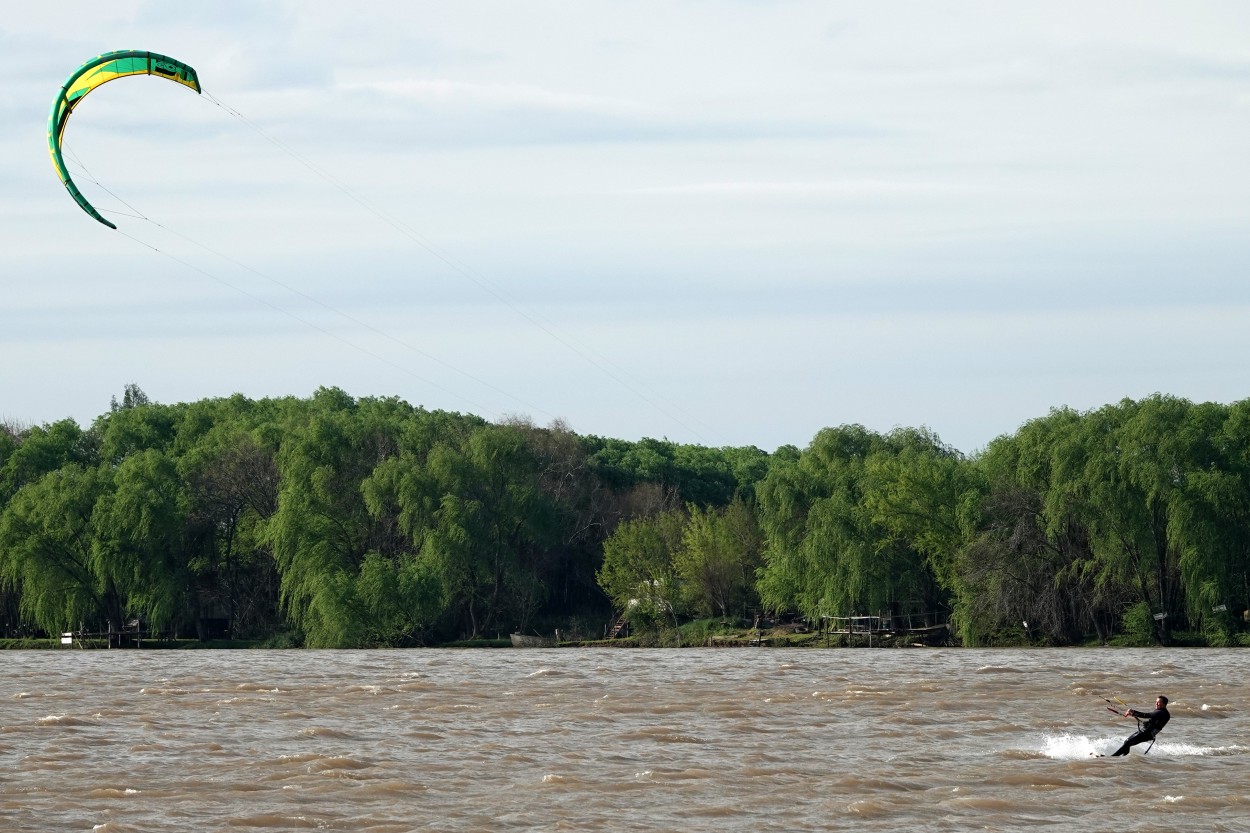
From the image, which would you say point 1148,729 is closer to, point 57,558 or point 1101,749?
point 1101,749

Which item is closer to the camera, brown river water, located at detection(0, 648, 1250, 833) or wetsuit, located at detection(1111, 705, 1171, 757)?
brown river water, located at detection(0, 648, 1250, 833)

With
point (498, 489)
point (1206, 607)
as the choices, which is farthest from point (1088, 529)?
point (498, 489)

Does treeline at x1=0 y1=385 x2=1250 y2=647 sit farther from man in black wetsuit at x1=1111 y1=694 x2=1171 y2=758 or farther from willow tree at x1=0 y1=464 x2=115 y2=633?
man in black wetsuit at x1=1111 y1=694 x2=1171 y2=758

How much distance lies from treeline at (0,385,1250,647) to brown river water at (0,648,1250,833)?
1390 centimetres

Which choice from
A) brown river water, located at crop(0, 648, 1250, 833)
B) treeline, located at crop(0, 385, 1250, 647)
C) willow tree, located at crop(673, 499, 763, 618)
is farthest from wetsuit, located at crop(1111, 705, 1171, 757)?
willow tree, located at crop(673, 499, 763, 618)

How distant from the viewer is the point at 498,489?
8356 centimetres

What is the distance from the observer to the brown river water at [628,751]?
77.0ft

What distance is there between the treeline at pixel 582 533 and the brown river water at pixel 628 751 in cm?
1390

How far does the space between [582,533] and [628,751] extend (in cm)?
6113

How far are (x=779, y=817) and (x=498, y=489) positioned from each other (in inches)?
2400

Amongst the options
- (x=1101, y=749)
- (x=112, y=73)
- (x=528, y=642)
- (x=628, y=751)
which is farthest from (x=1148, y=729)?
(x=528, y=642)

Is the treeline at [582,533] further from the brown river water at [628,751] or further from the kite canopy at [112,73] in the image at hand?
the kite canopy at [112,73]

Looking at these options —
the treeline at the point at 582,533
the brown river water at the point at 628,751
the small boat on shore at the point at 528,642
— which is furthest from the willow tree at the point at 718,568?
the brown river water at the point at 628,751

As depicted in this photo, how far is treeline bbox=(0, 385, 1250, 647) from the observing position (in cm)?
6550
